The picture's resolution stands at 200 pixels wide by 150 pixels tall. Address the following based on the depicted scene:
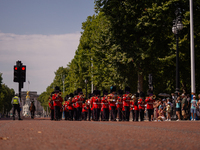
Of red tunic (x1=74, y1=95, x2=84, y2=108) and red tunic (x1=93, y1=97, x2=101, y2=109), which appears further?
red tunic (x1=74, y1=95, x2=84, y2=108)

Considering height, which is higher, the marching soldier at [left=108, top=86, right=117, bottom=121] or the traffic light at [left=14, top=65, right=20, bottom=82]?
the traffic light at [left=14, top=65, right=20, bottom=82]

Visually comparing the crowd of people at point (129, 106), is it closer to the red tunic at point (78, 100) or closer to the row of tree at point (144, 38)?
the red tunic at point (78, 100)

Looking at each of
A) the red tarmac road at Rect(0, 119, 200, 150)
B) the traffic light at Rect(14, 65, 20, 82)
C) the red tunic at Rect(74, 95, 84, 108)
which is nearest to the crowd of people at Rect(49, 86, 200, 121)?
the red tunic at Rect(74, 95, 84, 108)

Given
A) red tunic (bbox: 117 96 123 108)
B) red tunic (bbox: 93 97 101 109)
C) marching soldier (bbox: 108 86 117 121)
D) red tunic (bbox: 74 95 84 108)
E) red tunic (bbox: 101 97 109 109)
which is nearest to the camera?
marching soldier (bbox: 108 86 117 121)

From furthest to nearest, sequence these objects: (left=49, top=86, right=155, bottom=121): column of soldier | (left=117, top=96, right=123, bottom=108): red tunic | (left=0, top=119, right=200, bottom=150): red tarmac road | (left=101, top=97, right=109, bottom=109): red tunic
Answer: (left=101, top=97, right=109, bottom=109): red tunic < (left=117, top=96, right=123, bottom=108): red tunic < (left=49, top=86, right=155, bottom=121): column of soldier < (left=0, top=119, right=200, bottom=150): red tarmac road

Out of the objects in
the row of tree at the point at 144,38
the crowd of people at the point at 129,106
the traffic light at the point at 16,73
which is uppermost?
the row of tree at the point at 144,38

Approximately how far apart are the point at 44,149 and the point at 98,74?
3784 centimetres

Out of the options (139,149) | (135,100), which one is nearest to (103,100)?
(135,100)

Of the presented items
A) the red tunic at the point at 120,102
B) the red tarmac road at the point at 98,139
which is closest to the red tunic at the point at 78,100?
the red tunic at the point at 120,102

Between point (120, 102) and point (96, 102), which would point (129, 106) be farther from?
point (96, 102)

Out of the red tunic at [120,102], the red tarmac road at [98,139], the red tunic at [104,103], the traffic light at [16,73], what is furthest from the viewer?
the red tunic at [104,103]

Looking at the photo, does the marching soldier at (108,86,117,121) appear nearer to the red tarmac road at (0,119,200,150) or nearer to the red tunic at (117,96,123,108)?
the red tunic at (117,96,123,108)

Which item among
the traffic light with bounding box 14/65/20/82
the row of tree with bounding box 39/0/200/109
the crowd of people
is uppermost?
the row of tree with bounding box 39/0/200/109

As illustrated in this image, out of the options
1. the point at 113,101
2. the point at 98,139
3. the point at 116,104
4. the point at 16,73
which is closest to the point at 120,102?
the point at 116,104
